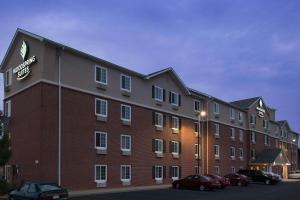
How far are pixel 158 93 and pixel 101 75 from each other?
9.76m

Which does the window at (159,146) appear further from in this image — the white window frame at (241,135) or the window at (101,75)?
the white window frame at (241,135)

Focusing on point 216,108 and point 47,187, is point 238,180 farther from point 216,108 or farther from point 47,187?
→ point 47,187

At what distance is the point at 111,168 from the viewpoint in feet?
130

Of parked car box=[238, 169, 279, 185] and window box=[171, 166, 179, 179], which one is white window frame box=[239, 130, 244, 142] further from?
window box=[171, 166, 179, 179]

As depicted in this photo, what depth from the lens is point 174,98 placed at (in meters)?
50.5

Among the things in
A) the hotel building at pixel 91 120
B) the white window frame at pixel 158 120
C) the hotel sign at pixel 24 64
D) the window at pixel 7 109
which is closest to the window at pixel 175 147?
the hotel building at pixel 91 120

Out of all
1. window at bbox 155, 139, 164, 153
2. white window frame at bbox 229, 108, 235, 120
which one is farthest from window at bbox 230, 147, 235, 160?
window at bbox 155, 139, 164, 153

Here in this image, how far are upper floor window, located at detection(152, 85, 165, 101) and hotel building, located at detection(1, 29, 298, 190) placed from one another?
0.34 ft

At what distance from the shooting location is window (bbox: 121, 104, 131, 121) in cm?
4188

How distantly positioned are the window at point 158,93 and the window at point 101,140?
9285mm

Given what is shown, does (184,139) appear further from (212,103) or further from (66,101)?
(66,101)

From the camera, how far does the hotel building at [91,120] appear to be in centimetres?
3438

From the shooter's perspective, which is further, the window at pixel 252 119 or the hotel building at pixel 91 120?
the window at pixel 252 119

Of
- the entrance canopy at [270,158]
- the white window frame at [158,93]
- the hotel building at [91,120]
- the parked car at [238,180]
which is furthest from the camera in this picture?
the entrance canopy at [270,158]
